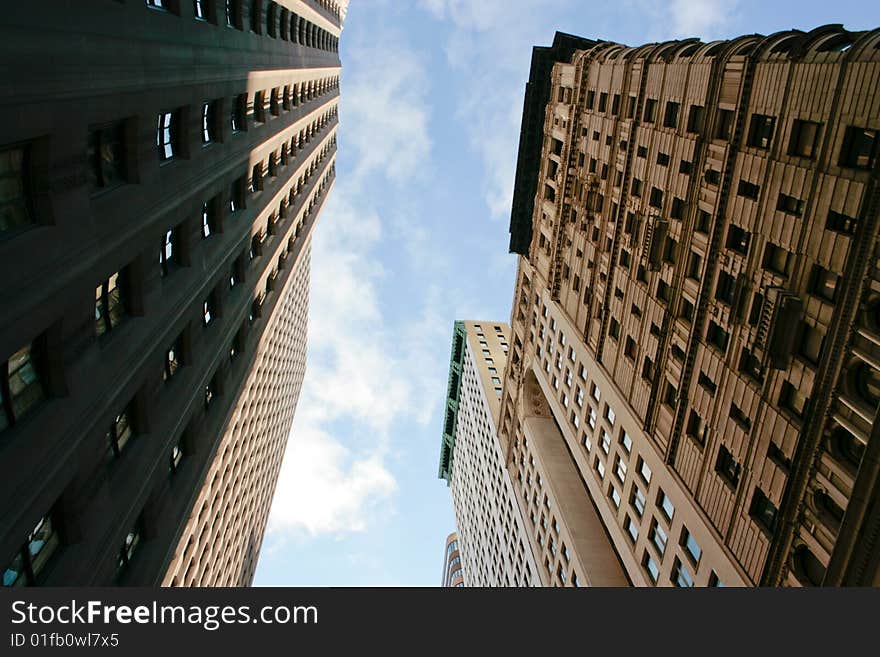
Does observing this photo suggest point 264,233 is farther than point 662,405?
Yes

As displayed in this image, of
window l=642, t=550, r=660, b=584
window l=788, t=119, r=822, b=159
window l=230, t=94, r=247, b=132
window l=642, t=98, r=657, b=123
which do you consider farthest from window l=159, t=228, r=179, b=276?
window l=642, t=550, r=660, b=584

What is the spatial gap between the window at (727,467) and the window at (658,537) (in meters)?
6.94

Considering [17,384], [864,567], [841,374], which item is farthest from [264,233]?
[864,567]

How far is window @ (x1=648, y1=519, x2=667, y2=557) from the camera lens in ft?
108

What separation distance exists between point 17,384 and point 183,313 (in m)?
10.6

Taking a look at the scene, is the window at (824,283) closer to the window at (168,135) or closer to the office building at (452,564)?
the window at (168,135)

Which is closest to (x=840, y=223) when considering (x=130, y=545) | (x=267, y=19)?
(x=130, y=545)

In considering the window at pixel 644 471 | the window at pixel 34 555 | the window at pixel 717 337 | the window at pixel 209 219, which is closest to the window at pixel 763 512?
the window at pixel 717 337

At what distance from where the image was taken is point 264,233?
4003cm

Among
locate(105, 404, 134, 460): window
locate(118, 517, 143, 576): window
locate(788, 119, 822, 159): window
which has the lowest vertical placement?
locate(118, 517, 143, 576): window

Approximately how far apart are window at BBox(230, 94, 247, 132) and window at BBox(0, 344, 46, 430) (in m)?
19.4

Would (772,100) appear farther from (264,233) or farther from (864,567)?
(264,233)

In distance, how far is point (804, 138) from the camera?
24.1 meters

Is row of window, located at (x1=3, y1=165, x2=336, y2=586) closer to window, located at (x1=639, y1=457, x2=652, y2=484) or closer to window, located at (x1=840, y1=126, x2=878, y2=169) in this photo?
window, located at (x1=639, y1=457, x2=652, y2=484)
